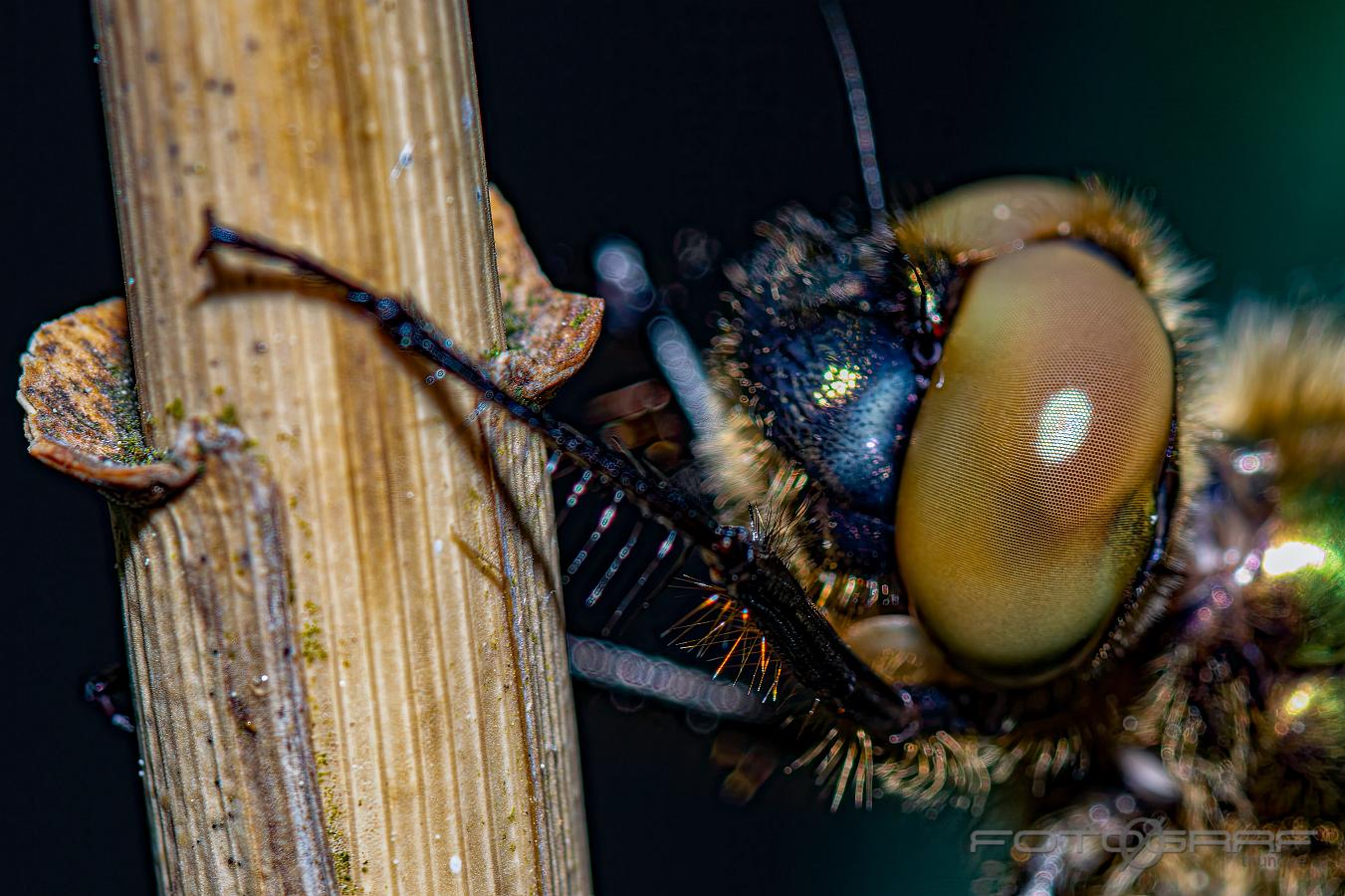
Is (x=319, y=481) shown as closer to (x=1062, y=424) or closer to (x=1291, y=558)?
(x=1062, y=424)

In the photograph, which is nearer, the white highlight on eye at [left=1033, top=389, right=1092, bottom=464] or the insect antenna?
the white highlight on eye at [left=1033, top=389, right=1092, bottom=464]

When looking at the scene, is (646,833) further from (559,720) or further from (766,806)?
(559,720)

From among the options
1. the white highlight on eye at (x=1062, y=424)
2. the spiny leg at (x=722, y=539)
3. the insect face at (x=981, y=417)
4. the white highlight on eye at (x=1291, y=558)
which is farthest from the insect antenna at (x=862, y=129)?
the white highlight on eye at (x=1291, y=558)

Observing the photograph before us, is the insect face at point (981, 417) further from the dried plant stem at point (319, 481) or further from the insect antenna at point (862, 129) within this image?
the dried plant stem at point (319, 481)

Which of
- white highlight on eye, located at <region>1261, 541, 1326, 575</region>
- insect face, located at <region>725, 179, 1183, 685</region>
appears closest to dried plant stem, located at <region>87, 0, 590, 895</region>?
insect face, located at <region>725, 179, 1183, 685</region>

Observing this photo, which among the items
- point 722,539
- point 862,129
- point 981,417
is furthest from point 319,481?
point 862,129

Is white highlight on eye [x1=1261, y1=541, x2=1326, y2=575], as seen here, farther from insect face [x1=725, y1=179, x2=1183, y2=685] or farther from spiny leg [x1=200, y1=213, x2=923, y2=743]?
spiny leg [x1=200, y1=213, x2=923, y2=743]

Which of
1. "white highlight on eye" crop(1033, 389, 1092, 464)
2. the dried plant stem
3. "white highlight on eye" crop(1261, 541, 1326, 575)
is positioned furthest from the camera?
"white highlight on eye" crop(1261, 541, 1326, 575)
